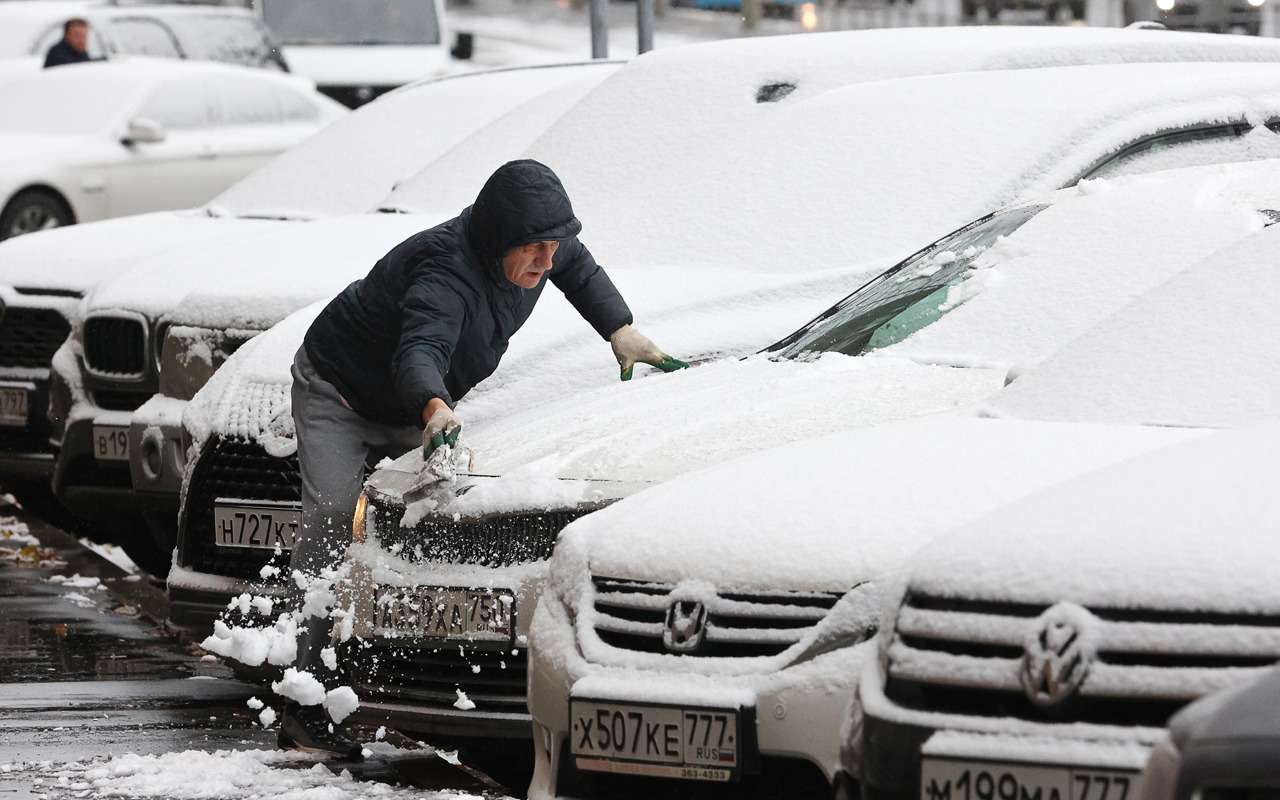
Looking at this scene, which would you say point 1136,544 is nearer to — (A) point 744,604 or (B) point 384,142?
(A) point 744,604

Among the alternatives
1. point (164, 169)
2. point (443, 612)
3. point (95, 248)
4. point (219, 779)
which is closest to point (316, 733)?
point (219, 779)

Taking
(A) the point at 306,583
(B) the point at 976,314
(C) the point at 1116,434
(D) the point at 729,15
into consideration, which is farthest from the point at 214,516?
(D) the point at 729,15

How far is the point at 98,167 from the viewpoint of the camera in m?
16.0

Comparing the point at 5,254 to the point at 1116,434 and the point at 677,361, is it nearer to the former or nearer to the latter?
the point at 677,361

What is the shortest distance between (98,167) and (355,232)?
7.51 metres

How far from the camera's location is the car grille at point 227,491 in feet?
23.4

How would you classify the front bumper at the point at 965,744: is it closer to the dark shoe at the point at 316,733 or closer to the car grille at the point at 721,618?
the car grille at the point at 721,618

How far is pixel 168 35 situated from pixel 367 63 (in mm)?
3243

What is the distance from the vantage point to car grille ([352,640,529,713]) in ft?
18.3

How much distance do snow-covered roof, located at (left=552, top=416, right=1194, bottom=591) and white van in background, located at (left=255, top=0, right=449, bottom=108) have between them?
19.2 metres

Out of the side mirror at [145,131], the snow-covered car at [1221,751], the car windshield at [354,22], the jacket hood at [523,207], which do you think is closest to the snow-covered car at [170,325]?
the jacket hood at [523,207]

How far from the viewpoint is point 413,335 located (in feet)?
19.9

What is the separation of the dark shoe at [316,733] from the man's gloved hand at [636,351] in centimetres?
115

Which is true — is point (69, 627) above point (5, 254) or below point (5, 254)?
below
